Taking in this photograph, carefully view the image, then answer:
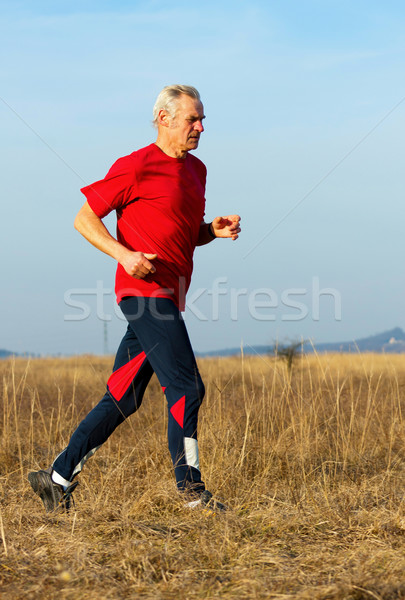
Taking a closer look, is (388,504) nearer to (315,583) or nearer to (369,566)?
(369,566)

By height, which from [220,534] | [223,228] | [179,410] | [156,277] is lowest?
[220,534]

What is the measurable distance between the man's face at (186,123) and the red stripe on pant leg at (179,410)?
50.4 inches

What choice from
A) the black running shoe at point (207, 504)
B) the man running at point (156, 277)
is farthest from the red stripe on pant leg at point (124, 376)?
the black running shoe at point (207, 504)

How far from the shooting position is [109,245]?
10.0 feet

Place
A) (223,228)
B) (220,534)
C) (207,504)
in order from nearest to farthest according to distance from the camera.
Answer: (220,534), (207,504), (223,228)

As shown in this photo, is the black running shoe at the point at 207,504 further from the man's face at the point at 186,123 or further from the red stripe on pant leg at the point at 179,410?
the man's face at the point at 186,123

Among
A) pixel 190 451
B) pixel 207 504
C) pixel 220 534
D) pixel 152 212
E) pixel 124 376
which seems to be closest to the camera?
pixel 220 534

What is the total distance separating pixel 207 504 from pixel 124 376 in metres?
0.83

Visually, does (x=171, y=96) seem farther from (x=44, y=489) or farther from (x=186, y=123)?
(x=44, y=489)

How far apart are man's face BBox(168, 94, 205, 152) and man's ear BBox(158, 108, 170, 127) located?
29 mm

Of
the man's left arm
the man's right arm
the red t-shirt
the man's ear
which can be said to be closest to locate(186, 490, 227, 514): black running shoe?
the red t-shirt

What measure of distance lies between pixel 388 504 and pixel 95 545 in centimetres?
159

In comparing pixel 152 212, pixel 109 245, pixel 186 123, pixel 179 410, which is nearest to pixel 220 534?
pixel 179 410

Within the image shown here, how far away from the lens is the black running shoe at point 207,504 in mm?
2805
